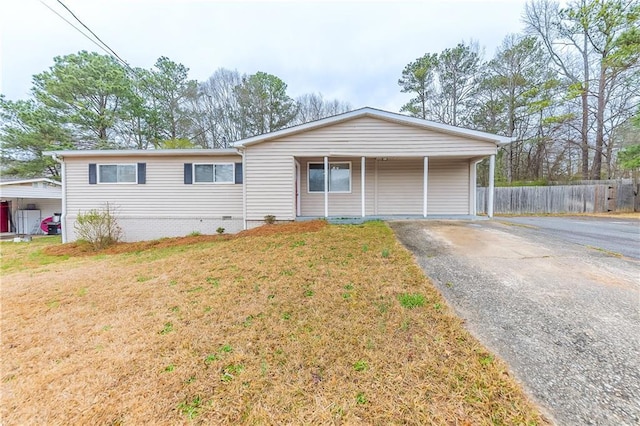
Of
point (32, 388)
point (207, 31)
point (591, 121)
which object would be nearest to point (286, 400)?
point (32, 388)

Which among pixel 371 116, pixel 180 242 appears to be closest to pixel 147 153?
pixel 180 242

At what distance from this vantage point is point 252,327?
112 inches

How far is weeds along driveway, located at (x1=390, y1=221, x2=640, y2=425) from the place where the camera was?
1.75 metres

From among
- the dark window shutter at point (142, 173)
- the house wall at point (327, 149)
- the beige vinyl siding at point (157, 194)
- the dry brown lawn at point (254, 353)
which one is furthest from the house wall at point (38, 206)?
the house wall at point (327, 149)

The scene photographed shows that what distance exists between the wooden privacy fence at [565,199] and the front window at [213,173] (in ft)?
54.6

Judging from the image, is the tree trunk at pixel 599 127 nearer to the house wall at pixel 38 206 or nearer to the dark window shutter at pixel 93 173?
the dark window shutter at pixel 93 173

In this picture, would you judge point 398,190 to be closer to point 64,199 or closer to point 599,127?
point 64,199

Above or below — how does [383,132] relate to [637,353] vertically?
above

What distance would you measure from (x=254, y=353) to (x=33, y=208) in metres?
19.6

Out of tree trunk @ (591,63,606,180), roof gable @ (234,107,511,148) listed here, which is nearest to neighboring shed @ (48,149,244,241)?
roof gable @ (234,107,511,148)

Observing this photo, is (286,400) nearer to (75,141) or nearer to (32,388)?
(32,388)

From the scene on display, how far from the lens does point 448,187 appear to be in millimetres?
9938

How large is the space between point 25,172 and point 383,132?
2297cm

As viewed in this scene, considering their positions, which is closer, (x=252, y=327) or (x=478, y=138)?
(x=252, y=327)
